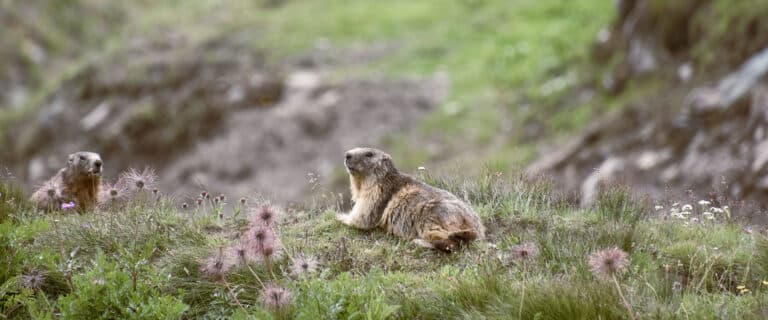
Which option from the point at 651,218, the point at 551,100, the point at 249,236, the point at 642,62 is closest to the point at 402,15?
the point at 551,100

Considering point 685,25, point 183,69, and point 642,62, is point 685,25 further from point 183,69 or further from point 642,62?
point 183,69

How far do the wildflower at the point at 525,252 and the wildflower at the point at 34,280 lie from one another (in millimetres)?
3517

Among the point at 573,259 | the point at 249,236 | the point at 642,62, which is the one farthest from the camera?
the point at 642,62

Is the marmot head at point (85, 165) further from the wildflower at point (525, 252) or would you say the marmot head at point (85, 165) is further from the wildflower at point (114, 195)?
the wildflower at point (525, 252)

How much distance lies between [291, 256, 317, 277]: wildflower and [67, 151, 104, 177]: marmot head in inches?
148

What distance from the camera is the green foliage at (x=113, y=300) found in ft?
18.3

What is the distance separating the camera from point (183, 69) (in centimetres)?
2784

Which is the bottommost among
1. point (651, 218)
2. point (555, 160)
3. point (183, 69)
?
point (651, 218)

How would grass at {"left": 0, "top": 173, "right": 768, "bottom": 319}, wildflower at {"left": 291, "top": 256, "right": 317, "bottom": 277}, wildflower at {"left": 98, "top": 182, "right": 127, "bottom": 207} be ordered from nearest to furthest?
grass at {"left": 0, "top": 173, "right": 768, "bottom": 319}
wildflower at {"left": 291, "top": 256, "right": 317, "bottom": 277}
wildflower at {"left": 98, "top": 182, "right": 127, "bottom": 207}

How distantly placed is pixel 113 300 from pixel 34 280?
73cm

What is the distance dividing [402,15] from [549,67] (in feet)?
28.6

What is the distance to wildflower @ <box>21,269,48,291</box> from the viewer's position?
19.3ft

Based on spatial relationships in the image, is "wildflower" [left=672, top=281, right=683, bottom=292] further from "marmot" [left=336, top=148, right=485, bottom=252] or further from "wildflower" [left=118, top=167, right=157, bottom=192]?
"wildflower" [left=118, top=167, right=157, bottom=192]

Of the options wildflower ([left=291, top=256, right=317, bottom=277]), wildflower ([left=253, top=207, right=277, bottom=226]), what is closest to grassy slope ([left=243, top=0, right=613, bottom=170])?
wildflower ([left=291, top=256, right=317, bottom=277])
